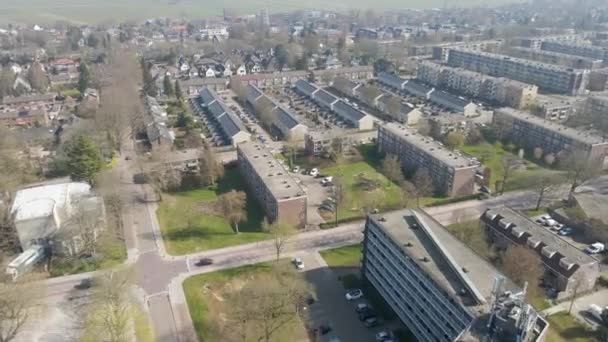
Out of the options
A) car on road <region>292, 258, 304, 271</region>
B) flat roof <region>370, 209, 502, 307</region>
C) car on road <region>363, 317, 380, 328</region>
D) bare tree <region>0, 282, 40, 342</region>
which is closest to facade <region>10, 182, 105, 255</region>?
bare tree <region>0, 282, 40, 342</region>

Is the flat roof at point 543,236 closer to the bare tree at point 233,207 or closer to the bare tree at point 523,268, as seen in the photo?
the bare tree at point 523,268

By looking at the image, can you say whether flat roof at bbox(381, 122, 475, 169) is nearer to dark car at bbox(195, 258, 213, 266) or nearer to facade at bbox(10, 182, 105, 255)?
dark car at bbox(195, 258, 213, 266)

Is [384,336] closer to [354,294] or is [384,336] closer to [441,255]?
[354,294]

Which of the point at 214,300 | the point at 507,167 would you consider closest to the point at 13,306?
the point at 214,300

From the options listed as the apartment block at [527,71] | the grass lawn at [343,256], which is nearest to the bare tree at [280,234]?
the grass lawn at [343,256]

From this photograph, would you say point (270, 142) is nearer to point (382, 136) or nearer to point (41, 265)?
point (382, 136)
